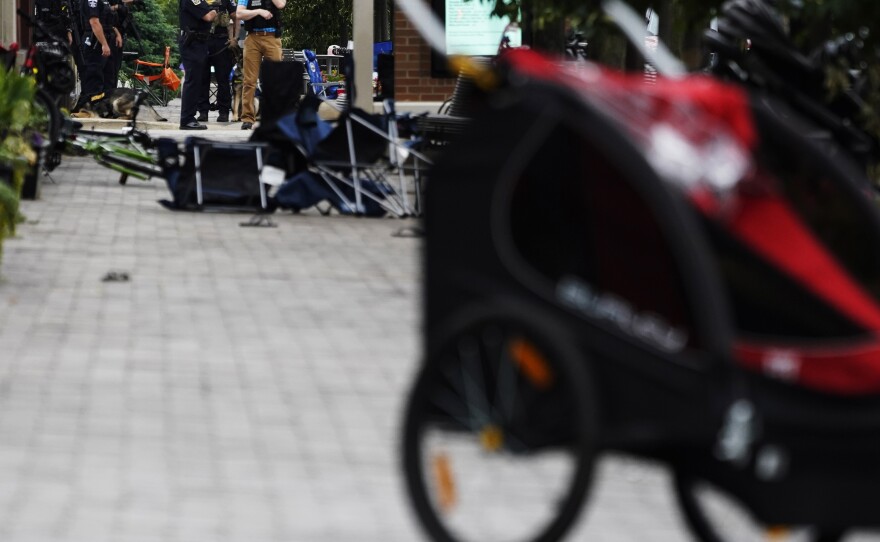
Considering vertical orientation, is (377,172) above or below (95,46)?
below

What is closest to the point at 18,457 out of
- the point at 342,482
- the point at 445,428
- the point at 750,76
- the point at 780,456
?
the point at 342,482

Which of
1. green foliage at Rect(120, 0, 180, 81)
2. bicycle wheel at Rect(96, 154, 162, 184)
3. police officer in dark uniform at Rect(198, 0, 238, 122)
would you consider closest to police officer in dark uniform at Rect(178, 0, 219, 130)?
police officer in dark uniform at Rect(198, 0, 238, 122)

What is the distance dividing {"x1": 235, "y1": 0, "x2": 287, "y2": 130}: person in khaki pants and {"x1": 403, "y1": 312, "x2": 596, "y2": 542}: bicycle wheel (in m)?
17.0

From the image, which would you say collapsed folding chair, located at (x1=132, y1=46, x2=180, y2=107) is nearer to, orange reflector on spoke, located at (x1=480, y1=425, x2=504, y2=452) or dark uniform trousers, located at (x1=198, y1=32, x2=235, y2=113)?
dark uniform trousers, located at (x1=198, y1=32, x2=235, y2=113)

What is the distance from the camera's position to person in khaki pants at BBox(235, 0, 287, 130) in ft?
70.2

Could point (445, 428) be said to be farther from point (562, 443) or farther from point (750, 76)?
point (750, 76)

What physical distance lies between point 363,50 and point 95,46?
4247mm

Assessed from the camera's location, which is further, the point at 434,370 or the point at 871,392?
the point at 434,370

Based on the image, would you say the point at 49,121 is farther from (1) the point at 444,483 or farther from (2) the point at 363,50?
(1) the point at 444,483

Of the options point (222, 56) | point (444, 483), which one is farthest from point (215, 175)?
point (222, 56)

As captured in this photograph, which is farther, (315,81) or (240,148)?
(315,81)

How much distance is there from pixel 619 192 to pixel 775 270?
40 centimetres

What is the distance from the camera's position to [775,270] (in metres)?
4.25

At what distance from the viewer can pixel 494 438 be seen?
4.41 m
